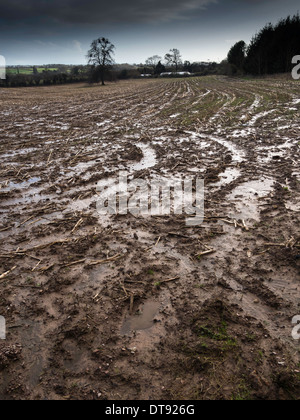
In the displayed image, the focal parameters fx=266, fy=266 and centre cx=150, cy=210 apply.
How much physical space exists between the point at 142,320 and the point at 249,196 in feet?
14.7

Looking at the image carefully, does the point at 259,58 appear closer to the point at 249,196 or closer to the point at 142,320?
the point at 249,196

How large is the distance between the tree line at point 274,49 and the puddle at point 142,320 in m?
55.4

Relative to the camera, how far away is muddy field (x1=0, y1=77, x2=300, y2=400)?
2.98m

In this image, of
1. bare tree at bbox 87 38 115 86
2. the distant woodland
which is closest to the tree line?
the distant woodland

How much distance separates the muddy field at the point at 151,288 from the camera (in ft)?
9.77

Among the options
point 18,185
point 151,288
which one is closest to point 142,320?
point 151,288

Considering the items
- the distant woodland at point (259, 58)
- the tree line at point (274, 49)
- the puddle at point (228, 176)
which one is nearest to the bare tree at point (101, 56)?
the distant woodland at point (259, 58)

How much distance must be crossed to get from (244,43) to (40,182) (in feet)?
238

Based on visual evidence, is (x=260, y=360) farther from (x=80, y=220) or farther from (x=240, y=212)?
(x=80, y=220)

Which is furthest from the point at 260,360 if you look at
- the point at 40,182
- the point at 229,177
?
the point at 40,182

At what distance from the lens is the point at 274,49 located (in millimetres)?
50500

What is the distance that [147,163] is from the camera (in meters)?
9.41

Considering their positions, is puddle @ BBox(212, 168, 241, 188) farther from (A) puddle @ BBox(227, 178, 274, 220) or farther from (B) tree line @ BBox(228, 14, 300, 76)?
(B) tree line @ BBox(228, 14, 300, 76)
